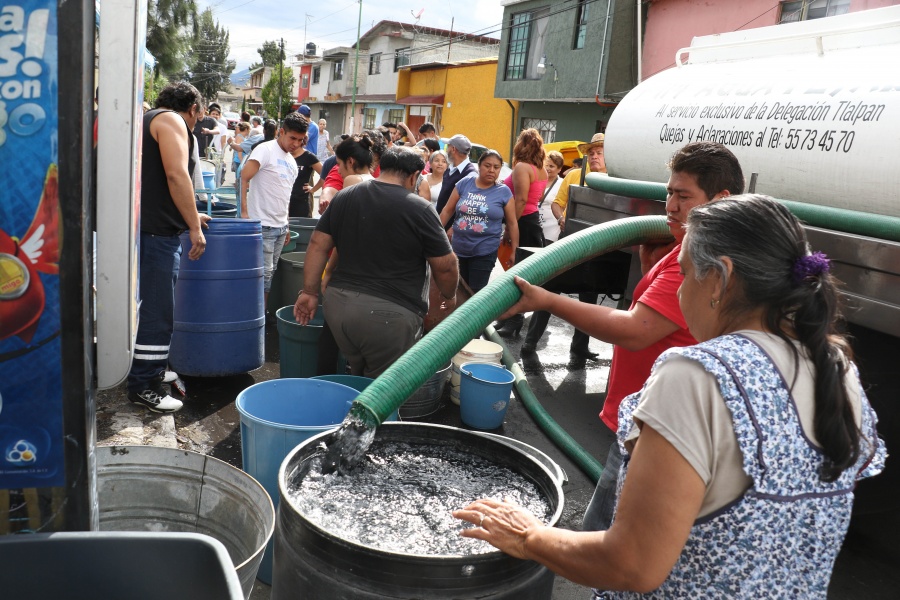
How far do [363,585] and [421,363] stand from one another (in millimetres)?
837

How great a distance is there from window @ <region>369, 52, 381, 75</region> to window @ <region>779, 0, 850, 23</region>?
112 ft

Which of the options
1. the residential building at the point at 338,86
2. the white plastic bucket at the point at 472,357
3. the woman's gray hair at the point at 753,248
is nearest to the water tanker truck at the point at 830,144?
the white plastic bucket at the point at 472,357

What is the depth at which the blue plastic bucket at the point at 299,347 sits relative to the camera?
4828mm

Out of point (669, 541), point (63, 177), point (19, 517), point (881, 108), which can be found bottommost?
point (19, 517)

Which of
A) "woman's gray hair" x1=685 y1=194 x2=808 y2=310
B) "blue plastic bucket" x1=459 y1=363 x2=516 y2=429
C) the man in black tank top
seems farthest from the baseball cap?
"woman's gray hair" x1=685 y1=194 x2=808 y2=310

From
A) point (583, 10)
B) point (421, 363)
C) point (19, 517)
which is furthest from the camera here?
point (583, 10)

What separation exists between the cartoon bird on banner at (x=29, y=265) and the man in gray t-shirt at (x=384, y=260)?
2611 mm

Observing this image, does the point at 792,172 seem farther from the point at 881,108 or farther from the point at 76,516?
the point at 76,516

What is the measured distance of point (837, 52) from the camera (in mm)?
4117

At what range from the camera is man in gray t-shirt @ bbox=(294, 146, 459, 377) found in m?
3.94

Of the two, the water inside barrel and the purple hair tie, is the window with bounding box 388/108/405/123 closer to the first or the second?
the water inside barrel

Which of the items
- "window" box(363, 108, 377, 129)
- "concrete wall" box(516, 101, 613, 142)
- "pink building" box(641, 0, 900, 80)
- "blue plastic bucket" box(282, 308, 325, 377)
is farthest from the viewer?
"window" box(363, 108, 377, 129)

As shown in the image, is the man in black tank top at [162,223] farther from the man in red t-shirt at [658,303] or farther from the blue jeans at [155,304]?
the man in red t-shirt at [658,303]

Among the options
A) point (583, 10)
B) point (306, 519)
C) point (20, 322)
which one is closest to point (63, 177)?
point (20, 322)
